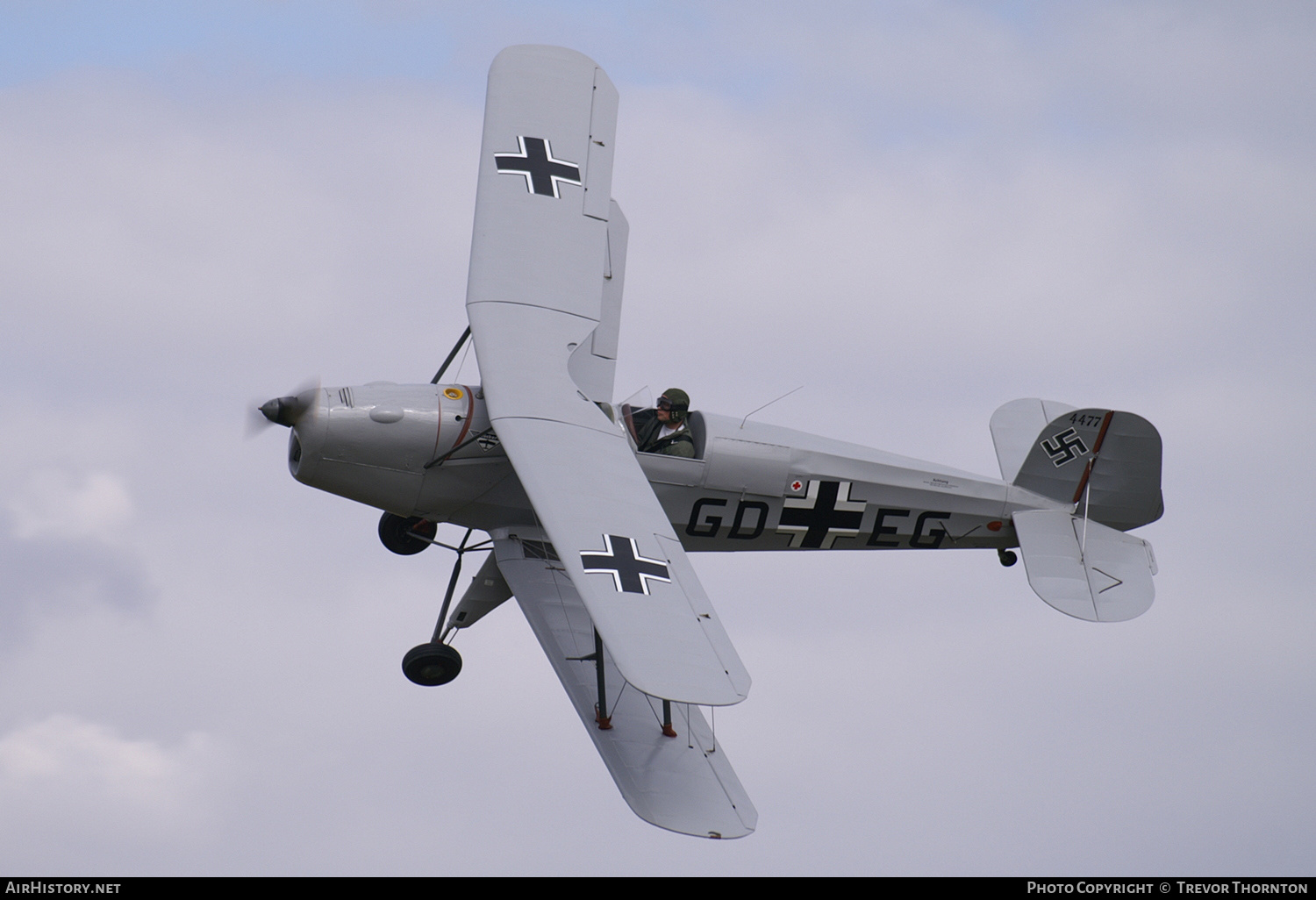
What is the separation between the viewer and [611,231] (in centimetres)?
1378

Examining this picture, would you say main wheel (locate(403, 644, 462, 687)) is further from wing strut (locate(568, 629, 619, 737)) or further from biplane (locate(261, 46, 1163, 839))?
wing strut (locate(568, 629, 619, 737))

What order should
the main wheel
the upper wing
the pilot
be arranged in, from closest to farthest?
the upper wing
the main wheel
the pilot

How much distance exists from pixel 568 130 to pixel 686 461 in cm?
353

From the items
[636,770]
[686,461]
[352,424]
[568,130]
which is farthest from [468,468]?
[568,130]

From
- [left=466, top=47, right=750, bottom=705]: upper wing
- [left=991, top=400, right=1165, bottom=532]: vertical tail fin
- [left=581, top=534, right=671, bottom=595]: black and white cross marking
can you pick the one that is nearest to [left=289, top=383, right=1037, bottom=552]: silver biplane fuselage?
[left=991, top=400, right=1165, bottom=532]: vertical tail fin

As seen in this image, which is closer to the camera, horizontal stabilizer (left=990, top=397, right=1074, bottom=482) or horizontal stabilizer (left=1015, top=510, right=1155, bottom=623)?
horizontal stabilizer (left=1015, top=510, right=1155, bottom=623)

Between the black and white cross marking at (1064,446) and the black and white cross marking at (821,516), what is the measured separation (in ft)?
5.51

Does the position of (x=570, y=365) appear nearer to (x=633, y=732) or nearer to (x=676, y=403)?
(x=676, y=403)

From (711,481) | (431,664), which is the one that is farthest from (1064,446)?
(431,664)

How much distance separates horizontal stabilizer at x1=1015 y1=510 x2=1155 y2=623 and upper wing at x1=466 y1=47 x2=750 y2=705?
3.52 meters

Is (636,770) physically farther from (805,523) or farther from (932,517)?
(932,517)

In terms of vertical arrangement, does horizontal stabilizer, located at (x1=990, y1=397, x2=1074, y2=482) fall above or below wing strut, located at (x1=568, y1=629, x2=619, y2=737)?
above

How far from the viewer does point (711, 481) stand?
464 inches

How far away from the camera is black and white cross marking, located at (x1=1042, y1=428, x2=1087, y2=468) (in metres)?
12.5
